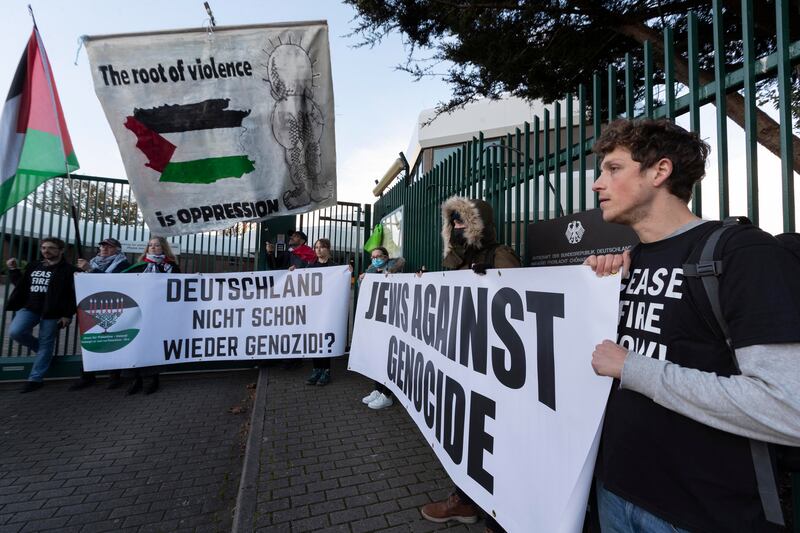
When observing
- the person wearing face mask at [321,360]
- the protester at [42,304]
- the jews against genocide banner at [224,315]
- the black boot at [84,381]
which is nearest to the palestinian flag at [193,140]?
the jews against genocide banner at [224,315]

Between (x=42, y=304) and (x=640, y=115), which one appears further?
(x=42, y=304)

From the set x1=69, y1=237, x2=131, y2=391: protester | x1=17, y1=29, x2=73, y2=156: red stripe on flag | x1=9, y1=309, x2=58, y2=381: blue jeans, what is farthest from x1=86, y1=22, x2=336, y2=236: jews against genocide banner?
x1=9, y1=309, x2=58, y2=381: blue jeans

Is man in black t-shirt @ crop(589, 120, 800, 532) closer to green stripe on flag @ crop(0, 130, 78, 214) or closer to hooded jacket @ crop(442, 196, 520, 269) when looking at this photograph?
hooded jacket @ crop(442, 196, 520, 269)

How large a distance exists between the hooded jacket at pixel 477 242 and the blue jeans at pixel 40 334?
5783 mm

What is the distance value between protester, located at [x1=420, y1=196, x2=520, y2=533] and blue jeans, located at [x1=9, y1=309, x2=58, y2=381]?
5.72 metres

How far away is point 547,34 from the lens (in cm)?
444

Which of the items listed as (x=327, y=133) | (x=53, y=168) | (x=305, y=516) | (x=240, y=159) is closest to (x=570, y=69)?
(x=327, y=133)

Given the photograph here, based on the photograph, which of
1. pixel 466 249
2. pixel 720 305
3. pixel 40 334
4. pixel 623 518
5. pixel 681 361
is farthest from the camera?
pixel 40 334

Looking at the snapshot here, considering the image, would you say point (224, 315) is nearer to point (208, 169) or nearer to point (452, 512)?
point (208, 169)

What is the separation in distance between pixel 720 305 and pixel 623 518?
0.80 metres

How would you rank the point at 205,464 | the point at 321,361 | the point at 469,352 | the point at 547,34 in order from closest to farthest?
the point at 469,352, the point at 205,464, the point at 547,34, the point at 321,361

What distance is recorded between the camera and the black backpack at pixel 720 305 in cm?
98

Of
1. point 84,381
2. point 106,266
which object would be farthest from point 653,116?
point 84,381

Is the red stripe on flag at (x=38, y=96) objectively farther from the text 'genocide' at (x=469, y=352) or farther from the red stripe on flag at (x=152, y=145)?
the text 'genocide' at (x=469, y=352)
